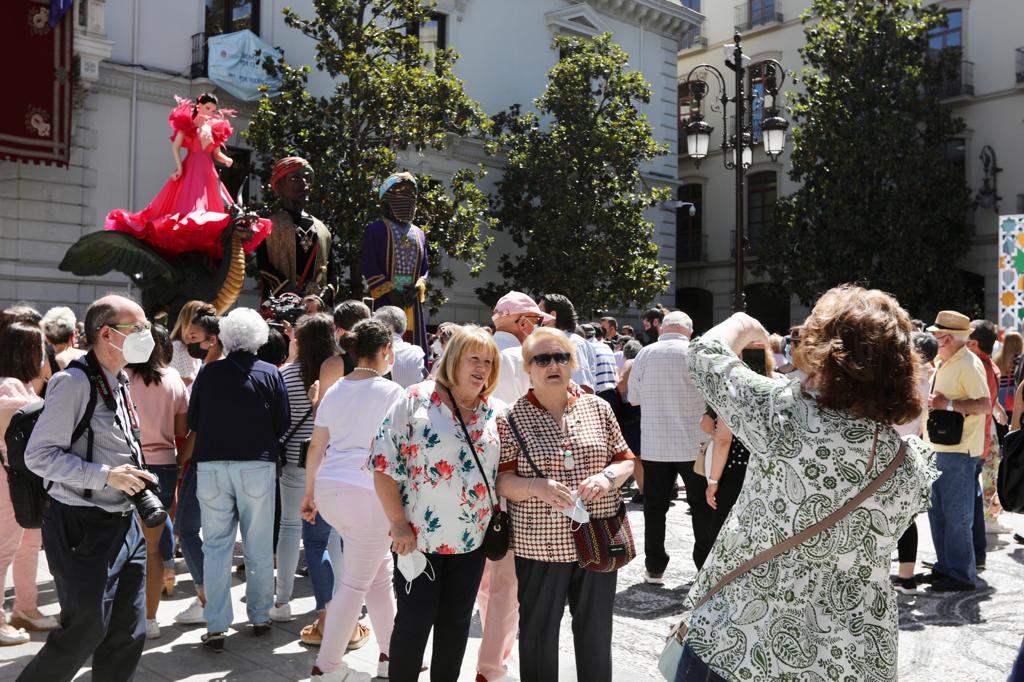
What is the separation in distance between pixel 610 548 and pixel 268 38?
704 inches

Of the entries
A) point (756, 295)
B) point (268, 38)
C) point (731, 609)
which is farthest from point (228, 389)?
point (756, 295)

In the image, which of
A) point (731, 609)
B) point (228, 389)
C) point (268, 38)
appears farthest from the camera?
point (268, 38)

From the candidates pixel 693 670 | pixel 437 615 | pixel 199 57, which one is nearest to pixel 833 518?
pixel 693 670

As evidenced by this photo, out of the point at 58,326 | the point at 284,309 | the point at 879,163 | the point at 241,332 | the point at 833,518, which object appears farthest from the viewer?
the point at 879,163

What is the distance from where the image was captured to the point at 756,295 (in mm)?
34000

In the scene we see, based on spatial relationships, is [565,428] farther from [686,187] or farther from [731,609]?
[686,187]

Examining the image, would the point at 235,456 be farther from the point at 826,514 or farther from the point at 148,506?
the point at 826,514

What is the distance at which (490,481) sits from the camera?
4215 millimetres

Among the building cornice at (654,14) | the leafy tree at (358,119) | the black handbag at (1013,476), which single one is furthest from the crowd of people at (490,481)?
the building cornice at (654,14)

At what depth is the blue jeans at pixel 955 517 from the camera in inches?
280

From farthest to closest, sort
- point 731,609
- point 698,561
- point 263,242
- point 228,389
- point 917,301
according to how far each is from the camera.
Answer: point 917,301
point 263,242
point 698,561
point 228,389
point 731,609

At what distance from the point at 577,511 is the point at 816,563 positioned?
1555 mm

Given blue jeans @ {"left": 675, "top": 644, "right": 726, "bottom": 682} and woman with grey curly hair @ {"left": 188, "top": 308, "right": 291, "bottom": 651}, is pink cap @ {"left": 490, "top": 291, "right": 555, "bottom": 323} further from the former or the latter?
blue jeans @ {"left": 675, "top": 644, "right": 726, "bottom": 682}

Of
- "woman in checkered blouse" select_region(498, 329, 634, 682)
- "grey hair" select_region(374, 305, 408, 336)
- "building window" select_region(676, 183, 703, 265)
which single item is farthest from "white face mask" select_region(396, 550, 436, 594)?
"building window" select_region(676, 183, 703, 265)
